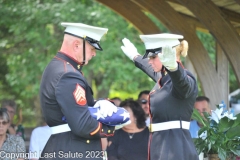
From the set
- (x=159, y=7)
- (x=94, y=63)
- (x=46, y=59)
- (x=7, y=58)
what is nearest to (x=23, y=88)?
(x=7, y=58)

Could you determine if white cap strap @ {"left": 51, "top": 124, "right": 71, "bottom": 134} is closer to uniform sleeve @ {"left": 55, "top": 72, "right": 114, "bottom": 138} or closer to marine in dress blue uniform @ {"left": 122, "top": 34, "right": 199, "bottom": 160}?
uniform sleeve @ {"left": 55, "top": 72, "right": 114, "bottom": 138}

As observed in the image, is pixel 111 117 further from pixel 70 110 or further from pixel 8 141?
pixel 8 141

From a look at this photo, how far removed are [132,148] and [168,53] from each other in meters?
2.50

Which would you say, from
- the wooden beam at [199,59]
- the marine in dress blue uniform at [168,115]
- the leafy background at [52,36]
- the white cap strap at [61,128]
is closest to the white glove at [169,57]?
the marine in dress blue uniform at [168,115]

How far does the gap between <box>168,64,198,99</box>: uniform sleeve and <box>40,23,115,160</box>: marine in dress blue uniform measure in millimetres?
494

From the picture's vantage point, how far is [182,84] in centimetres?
370

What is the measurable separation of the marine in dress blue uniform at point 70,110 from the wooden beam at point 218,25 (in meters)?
3.11

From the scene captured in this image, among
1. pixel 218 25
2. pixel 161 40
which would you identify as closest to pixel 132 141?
pixel 218 25

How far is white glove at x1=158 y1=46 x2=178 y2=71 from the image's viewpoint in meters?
3.48

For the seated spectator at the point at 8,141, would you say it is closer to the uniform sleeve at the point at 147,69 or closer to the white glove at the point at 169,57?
the uniform sleeve at the point at 147,69

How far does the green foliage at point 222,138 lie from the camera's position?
479cm

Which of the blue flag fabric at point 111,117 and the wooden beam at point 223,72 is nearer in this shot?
the blue flag fabric at point 111,117

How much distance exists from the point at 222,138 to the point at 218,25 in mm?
2090

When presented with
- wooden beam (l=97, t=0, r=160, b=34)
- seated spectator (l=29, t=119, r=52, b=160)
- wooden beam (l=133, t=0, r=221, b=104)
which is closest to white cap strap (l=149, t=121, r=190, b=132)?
seated spectator (l=29, t=119, r=52, b=160)
